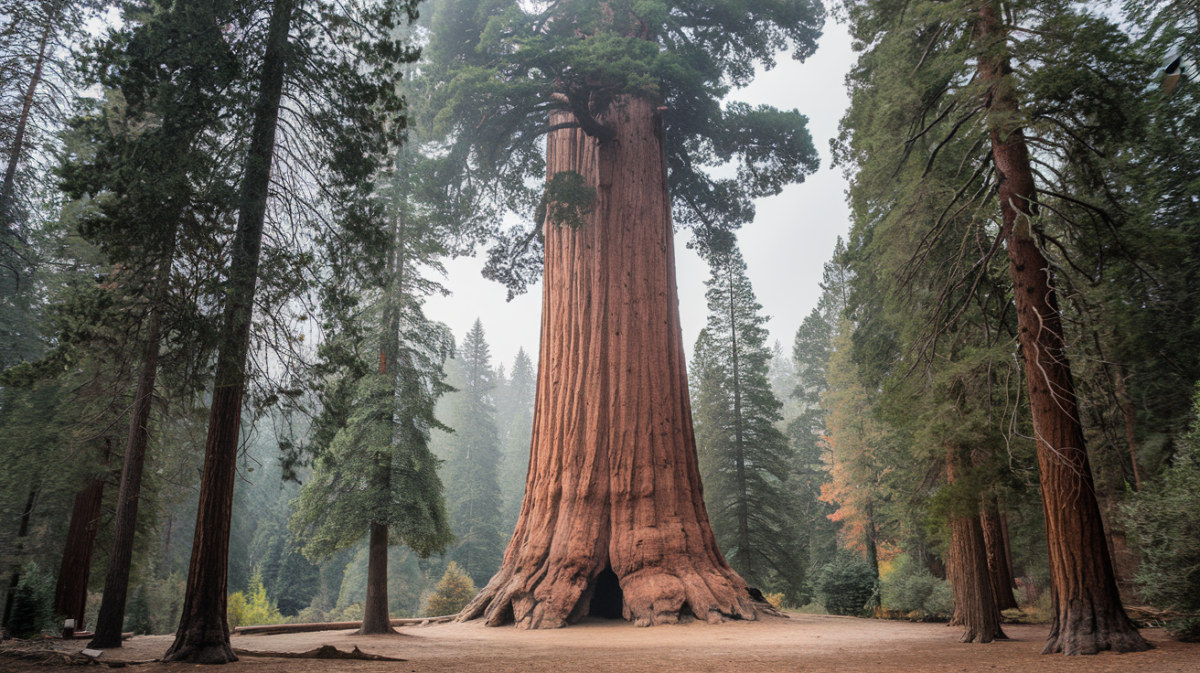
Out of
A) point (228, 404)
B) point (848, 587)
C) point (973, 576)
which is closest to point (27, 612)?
point (228, 404)

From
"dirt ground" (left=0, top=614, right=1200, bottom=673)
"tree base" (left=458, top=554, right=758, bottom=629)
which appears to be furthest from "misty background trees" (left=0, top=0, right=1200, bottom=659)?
"tree base" (left=458, top=554, right=758, bottom=629)

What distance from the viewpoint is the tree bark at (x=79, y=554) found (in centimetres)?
1145

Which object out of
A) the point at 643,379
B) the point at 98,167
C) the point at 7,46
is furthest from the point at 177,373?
the point at 643,379

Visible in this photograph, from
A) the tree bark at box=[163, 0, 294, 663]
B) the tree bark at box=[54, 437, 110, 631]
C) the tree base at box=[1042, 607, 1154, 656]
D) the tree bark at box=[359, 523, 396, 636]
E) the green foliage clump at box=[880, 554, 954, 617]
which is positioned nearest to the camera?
the tree base at box=[1042, 607, 1154, 656]

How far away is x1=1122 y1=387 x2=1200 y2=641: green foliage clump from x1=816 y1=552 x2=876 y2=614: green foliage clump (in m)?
14.7

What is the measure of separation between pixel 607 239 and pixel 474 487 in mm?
31702

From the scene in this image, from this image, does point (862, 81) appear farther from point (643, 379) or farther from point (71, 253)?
point (71, 253)

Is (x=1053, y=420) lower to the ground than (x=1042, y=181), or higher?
lower

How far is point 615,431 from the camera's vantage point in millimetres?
13117

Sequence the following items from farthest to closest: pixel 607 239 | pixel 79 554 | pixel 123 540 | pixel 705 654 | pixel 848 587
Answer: pixel 848 587, pixel 607 239, pixel 79 554, pixel 123 540, pixel 705 654

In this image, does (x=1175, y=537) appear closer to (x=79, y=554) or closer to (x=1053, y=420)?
(x=1053, y=420)

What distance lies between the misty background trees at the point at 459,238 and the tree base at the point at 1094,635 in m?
0.03

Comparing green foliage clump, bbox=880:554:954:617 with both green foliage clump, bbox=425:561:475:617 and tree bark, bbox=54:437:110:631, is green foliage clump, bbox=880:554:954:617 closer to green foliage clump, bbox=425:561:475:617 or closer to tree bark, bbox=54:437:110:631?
green foliage clump, bbox=425:561:475:617

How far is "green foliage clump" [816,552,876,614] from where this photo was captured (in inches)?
803
